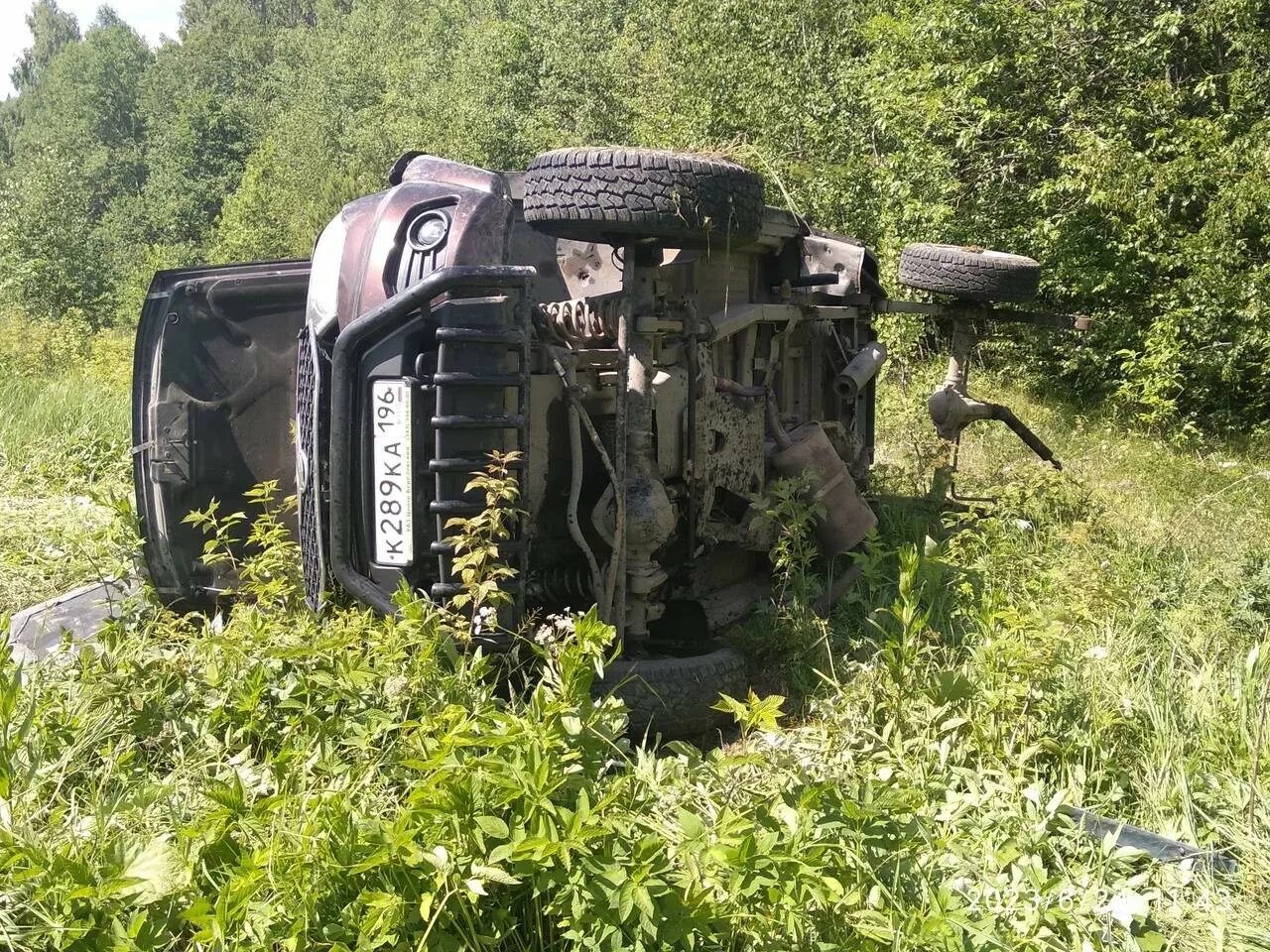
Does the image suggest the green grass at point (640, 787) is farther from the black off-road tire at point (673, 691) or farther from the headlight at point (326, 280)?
the headlight at point (326, 280)

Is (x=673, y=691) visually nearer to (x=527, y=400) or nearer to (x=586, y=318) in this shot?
(x=527, y=400)

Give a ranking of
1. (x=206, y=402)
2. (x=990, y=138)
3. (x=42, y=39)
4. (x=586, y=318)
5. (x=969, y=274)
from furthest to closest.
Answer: (x=42, y=39) → (x=990, y=138) → (x=969, y=274) → (x=206, y=402) → (x=586, y=318)

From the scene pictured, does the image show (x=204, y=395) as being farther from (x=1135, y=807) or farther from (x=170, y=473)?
(x=1135, y=807)

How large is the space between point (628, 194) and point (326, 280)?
3.41ft

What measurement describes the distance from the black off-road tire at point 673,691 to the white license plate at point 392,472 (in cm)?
76

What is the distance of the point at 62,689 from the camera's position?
2980mm

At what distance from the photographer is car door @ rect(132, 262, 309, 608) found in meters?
4.02

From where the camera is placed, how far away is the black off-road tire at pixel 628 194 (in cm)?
326

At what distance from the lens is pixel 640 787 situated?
8.82ft

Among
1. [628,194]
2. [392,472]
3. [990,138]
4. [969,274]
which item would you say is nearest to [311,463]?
[392,472]

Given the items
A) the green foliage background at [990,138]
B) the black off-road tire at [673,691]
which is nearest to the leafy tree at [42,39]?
the green foliage background at [990,138]

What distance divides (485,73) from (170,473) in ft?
106

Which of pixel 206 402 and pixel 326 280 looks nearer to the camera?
pixel 326 280

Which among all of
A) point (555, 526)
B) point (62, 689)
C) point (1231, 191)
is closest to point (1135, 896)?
point (555, 526)
